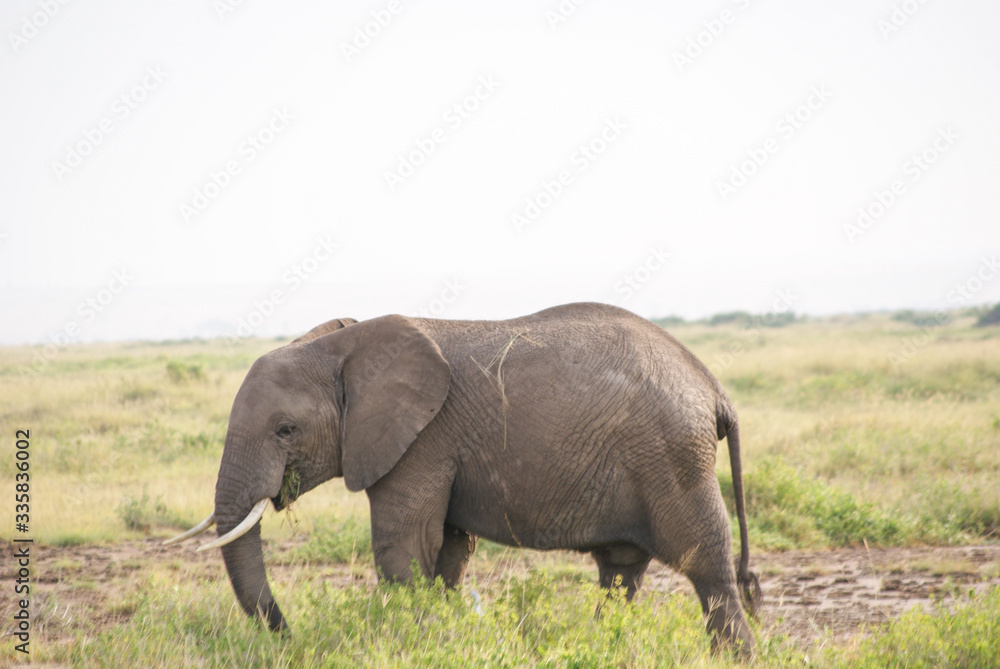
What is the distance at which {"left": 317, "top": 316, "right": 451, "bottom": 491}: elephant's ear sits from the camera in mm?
5414

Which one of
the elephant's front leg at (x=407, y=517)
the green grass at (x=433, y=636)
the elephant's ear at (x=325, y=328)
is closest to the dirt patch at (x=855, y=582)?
the green grass at (x=433, y=636)

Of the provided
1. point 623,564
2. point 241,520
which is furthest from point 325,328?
point 623,564

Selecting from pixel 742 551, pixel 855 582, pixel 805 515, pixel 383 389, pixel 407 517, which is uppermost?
pixel 383 389

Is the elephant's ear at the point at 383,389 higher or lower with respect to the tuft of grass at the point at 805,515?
higher

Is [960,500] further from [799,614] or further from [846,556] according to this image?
[799,614]

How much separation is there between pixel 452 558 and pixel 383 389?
1435mm

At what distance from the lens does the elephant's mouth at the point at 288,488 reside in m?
5.59

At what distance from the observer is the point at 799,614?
704 cm

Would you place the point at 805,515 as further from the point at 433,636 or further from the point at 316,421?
the point at 316,421

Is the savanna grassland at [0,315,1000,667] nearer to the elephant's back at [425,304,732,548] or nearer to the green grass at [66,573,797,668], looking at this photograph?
the green grass at [66,573,797,668]

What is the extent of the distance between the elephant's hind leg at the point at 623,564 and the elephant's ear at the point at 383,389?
67.2 inches

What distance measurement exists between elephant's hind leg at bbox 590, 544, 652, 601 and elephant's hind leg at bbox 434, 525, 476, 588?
0.95 meters

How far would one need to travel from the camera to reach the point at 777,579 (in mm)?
8008

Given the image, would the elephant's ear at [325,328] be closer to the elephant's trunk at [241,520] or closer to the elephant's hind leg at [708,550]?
the elephant's trunk at [241,520]
